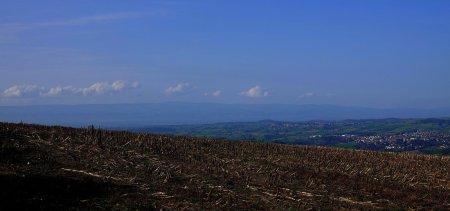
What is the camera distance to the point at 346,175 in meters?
21.2

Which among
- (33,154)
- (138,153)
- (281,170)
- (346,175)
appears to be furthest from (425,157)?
(33,154)

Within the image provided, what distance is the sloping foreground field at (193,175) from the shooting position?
15.5m

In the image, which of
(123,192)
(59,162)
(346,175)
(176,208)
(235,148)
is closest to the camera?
(176,208)

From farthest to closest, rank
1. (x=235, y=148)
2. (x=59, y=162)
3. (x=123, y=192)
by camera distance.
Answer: (x=235, y=148) < (x=59, y=162) < (x=123, y=192)

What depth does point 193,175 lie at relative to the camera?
18984mm

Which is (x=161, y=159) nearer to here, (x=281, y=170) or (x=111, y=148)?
(x=111, y=148)

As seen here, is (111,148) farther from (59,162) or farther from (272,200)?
(272,200)

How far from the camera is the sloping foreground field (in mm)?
15500

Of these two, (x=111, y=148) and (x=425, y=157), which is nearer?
(x=111, y=148)

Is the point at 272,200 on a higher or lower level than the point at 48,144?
lower

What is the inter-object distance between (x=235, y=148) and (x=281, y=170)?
509cm

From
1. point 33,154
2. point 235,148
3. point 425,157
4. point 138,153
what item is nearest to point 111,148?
point 138,153

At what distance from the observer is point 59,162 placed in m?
18.8

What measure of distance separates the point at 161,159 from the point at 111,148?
2.25 meters
